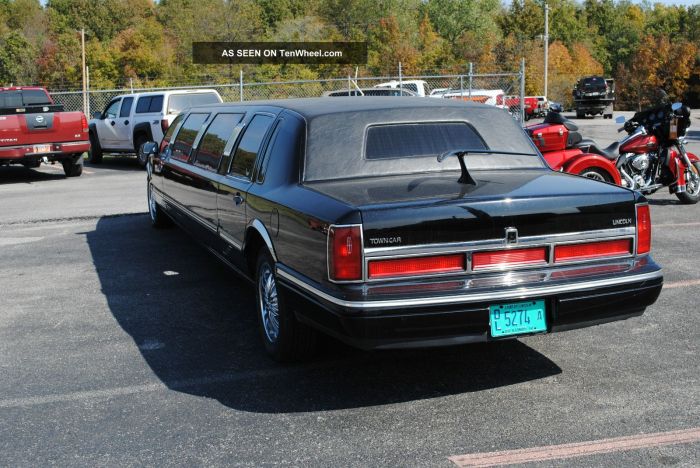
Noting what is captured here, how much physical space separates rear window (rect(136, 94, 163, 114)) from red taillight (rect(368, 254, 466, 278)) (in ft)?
51.4

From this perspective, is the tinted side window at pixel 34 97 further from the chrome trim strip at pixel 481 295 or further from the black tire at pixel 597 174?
the chrome trim strip at pixel 481 295

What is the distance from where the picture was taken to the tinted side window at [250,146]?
5.72m

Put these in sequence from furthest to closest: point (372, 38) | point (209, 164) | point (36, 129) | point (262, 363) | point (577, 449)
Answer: point (372, 38)
point (36, 129)
point (209, 164)
point (262, 363)
point (577, 449)

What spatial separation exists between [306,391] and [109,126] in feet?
56.6

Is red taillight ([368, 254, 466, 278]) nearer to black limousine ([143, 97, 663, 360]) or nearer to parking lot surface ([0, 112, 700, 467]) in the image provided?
black limousine ([143, 97, 663, 360])

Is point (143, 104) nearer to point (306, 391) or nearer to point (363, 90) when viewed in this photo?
point (363, 90)

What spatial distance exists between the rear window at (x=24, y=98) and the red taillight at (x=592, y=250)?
15135 millimetres

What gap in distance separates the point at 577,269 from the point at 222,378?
7.06ft

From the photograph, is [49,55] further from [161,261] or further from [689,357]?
[689,357]

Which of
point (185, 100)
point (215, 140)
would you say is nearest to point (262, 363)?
point (215, 140)

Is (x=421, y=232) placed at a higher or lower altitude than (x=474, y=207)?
lower

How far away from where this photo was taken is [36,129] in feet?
54.6

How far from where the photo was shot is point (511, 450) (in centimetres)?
385

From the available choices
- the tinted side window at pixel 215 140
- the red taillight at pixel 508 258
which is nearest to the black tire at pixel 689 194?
the tinted side window at pixel 215 140
